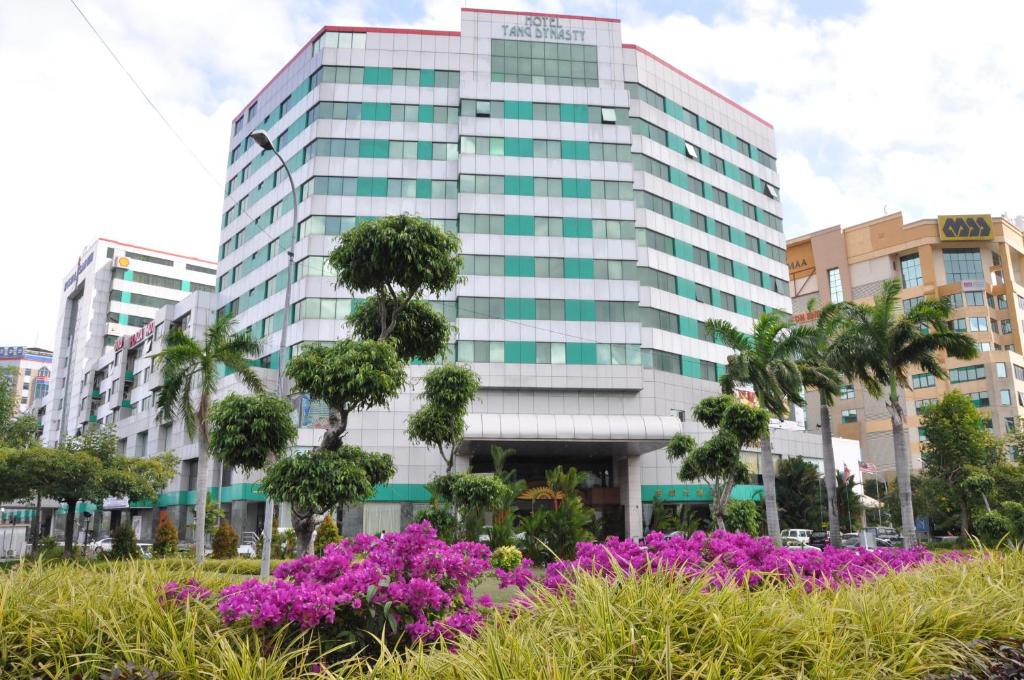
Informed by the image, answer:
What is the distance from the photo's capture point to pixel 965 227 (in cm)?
9419

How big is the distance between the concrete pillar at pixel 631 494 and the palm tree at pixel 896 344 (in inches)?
840

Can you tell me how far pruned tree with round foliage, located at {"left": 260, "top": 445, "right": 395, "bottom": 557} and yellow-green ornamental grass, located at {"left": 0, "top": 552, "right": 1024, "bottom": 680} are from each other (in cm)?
752

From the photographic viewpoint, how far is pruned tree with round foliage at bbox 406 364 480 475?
94.9 ft

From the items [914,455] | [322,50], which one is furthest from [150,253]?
[914,455]

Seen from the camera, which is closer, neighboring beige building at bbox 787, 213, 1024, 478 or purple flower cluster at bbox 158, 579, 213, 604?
purple flower cluster at bbox 158, 579, 213, 604

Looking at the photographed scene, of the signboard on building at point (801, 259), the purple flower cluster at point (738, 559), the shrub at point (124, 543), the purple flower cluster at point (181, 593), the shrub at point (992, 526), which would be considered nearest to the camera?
the purple flower cluster at point (181, 593)

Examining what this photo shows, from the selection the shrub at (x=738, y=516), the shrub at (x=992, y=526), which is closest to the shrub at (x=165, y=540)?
the shrub at (x=738, y=516)

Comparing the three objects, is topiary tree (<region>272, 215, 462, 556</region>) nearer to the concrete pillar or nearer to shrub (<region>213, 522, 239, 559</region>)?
shrub (<region>213, 522, 239, 559</region>)

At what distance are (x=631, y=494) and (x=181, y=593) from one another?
1802 inches

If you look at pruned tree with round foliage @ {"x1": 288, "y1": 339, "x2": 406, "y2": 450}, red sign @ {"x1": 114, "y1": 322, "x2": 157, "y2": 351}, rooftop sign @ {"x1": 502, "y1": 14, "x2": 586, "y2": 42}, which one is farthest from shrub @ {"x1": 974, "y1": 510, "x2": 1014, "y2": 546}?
red sign @ {"x1": 114, "y1": 322, "x2": 157, "y2": 351}

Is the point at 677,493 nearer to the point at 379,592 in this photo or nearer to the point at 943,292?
the point at 379,592

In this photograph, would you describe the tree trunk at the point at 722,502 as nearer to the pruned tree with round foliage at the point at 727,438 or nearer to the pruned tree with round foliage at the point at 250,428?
the pruned tree with round foliage at the point at 727,438

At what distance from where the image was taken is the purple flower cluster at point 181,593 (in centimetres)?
773

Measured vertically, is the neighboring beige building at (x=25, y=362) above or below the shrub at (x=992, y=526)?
above
